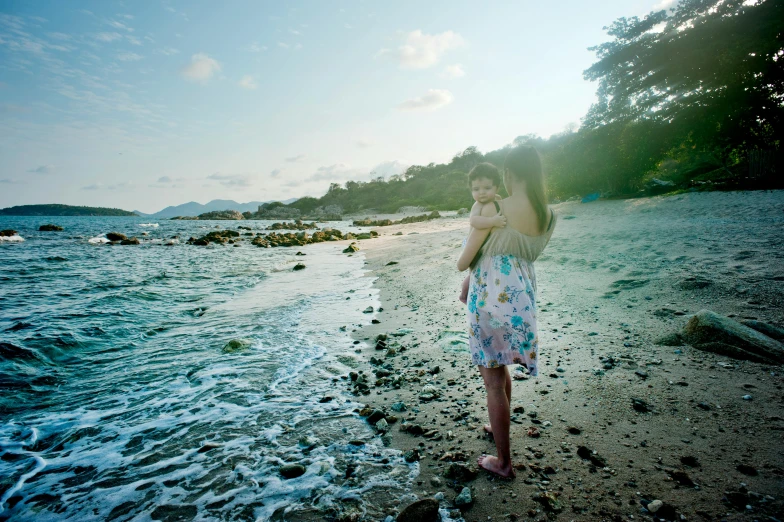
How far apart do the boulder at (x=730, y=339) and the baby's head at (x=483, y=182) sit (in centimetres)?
356

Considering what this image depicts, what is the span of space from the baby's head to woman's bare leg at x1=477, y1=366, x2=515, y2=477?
4.35ft

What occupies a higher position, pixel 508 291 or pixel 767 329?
pixel 508 291

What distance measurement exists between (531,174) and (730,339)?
138 inches

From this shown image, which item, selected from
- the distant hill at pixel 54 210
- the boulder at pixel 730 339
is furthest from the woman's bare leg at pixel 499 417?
the distant hill at pixel 54 210

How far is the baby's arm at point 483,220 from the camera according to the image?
8.39 ft

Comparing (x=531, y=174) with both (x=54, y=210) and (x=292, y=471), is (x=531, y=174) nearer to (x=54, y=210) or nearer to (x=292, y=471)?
(x=292, y=471)

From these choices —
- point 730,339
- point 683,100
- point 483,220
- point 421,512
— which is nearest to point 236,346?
point 421,512

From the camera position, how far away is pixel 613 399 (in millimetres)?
3479

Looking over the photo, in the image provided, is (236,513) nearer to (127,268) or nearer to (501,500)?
(501,500)

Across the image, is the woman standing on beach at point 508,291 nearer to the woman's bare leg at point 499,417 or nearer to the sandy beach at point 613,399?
the woman's bare leg at point 499,417

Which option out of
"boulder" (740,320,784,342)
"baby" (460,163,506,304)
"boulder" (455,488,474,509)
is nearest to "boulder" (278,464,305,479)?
"boulder" (455,488,474,509)

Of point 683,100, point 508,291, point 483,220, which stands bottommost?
point 508,291

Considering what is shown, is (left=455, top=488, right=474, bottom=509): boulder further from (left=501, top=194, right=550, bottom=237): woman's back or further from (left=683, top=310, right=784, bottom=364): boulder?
(left=683, top=310, right=784, bottom=364): boulder

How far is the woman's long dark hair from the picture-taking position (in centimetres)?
262
